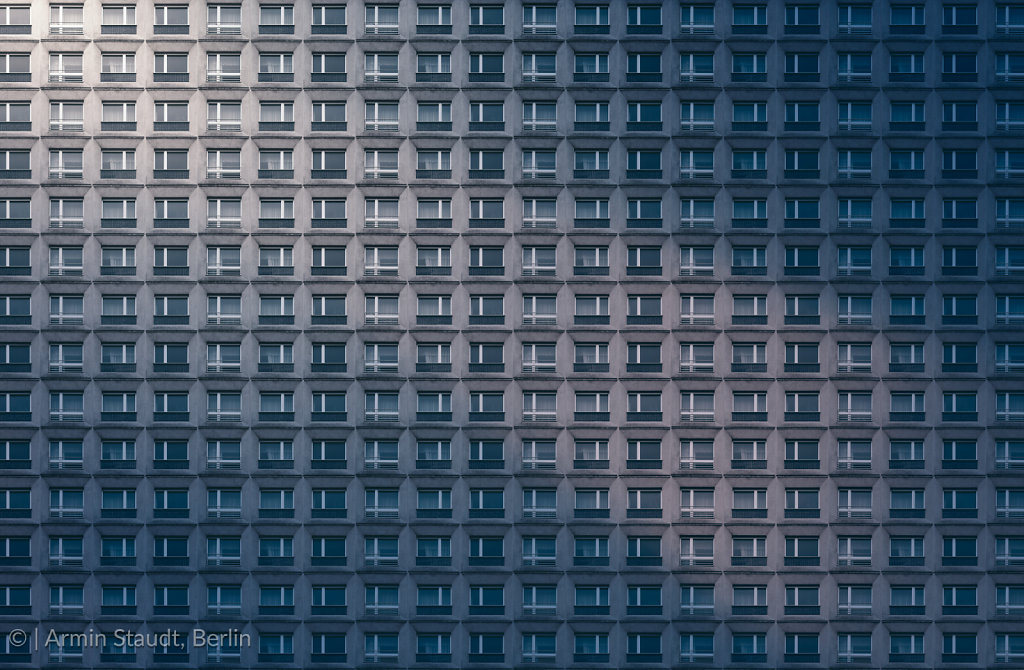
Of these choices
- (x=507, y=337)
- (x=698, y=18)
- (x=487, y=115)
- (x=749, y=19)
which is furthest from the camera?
(x=749, y=19)

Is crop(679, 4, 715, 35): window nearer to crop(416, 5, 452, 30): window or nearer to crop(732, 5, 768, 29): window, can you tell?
crop(732, 5, 768, 29): window

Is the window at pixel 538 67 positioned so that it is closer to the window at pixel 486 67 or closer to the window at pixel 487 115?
the window at pixel 486 67

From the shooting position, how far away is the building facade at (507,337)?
154 ft

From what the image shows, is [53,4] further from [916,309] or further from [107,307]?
[916,309]

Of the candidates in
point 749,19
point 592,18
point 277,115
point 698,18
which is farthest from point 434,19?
point 749,19

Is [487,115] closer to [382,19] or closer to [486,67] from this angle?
[486,67]

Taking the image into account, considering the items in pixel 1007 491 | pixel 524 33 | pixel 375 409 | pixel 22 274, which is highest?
pixel 524 33

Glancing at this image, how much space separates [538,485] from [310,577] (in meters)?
11.7

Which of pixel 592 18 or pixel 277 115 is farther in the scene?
pixel 592 18

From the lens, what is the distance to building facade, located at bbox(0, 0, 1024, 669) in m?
46.9

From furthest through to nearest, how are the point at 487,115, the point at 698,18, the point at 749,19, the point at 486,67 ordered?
the point at 749,19 < the point at 698,18 < the point at 486,67 < the point at 487,115

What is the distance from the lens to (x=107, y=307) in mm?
47312

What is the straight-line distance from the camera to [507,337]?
47250 millimetres

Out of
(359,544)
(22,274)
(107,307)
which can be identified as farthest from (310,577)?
(22,274)
